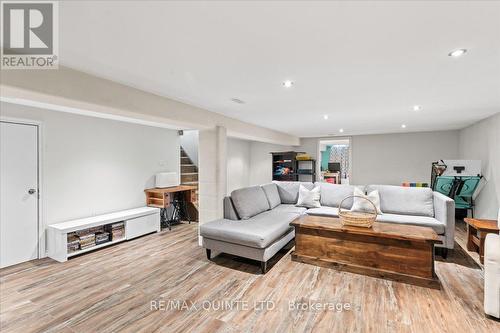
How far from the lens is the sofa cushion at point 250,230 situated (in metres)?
2.86

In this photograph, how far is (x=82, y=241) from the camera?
140 inches

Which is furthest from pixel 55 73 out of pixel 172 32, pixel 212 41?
pixel 212 41

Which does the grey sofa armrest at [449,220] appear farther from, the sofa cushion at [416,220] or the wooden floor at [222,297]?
the wooden floor at [222,297]

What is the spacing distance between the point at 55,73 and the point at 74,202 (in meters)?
2.55

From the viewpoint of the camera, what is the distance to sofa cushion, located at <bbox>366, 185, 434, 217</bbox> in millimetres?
3769

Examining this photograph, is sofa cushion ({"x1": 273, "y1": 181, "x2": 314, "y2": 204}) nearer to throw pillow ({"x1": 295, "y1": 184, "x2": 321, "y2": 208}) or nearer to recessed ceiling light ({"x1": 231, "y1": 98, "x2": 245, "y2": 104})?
throw pillow ({"x1": 295, "y1": 184, "x2": 321, "y2": 208})

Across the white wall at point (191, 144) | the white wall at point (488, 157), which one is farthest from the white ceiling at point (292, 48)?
the white wall at point (191, 144)

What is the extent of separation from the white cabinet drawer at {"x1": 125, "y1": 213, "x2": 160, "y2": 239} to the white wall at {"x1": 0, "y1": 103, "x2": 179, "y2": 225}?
502 millimetres

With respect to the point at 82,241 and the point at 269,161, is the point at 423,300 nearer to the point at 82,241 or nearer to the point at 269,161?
the point at 82,241

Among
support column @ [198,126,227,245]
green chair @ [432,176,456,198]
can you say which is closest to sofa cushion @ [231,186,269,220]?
support column @ [198,126,227,245]

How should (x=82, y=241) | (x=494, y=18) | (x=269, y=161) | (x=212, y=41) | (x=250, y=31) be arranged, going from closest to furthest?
(x=494, y=18) → (x=250, y=31) → (x=212, y=41) → (x=82, y=241) → (x=269, y=161)

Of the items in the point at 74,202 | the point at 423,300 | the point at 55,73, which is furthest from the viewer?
the point at 74,202

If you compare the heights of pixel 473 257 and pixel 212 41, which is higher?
pixel 212 41

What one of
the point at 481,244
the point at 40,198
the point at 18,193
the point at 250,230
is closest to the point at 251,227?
the point at 250,230
